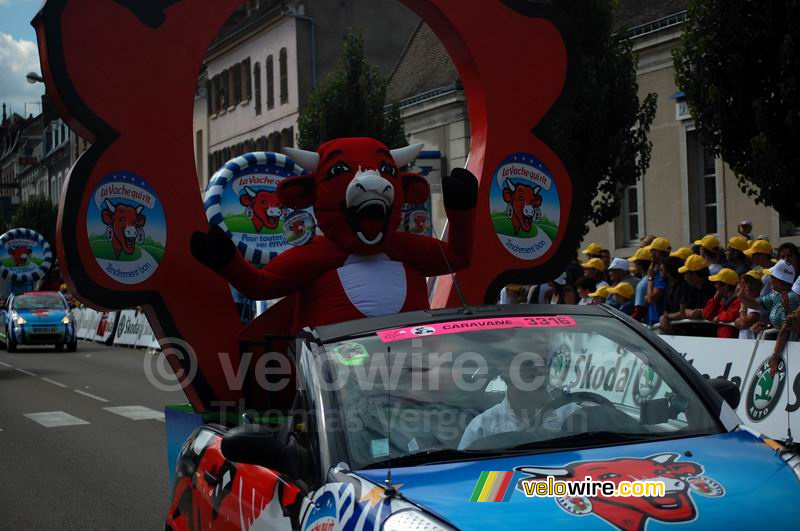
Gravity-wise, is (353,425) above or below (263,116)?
below

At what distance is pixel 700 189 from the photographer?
2247 cm

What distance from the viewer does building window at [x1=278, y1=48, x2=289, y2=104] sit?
44906mm

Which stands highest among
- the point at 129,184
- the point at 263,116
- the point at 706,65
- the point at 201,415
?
the point at 263,116

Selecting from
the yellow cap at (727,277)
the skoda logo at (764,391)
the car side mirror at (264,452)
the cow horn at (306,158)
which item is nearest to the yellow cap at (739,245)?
the yellow cap at (727,277)

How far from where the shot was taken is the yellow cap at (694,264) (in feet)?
41.8

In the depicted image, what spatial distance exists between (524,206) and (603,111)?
11.0 m

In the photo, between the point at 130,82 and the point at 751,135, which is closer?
the point at 130,82

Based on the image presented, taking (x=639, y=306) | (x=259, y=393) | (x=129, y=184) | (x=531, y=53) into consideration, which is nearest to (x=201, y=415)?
(x=259, y=393)

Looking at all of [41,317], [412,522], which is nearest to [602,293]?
[412,522]

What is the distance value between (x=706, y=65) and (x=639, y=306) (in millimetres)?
3227

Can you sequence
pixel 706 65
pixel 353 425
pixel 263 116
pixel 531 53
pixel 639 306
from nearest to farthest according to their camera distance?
pixel 353 425 → pixel 531 53 → pixel 639 306 → pixel 706 65 → pixel 263 116

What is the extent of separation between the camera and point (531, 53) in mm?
9492

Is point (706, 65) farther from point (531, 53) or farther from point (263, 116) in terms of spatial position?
point (263, 116)

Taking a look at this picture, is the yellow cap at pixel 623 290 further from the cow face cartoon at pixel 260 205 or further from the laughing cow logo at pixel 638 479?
the laughing cow logo at pixel 638 479
